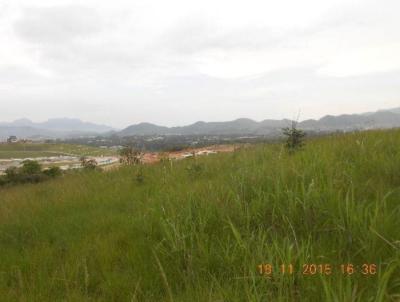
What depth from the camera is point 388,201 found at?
3078 mm

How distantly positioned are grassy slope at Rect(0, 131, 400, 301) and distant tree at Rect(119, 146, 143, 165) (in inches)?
247

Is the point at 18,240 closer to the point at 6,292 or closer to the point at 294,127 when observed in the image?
the point at 6,292

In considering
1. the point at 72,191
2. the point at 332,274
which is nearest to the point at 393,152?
the point at 332,274

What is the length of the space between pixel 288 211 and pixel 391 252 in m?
0.89

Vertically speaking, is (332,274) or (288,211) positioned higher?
(288,211)
